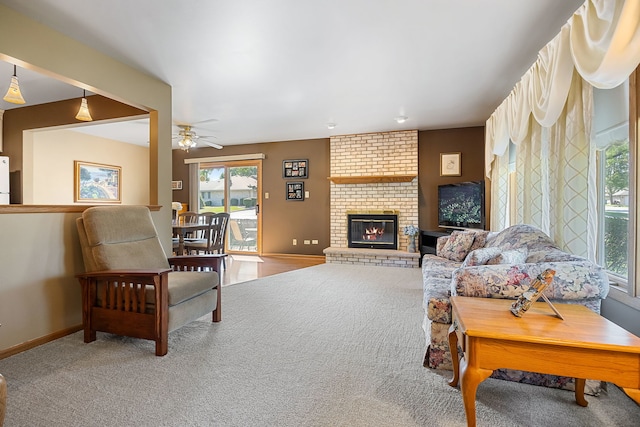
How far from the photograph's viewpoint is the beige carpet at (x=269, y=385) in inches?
57.6

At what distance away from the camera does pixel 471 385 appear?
128 cm

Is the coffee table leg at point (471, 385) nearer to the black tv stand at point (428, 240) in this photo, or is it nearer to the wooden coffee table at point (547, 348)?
the wooden coffee table at point (547, 348)

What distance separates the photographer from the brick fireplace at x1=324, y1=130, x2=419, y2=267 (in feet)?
18.3

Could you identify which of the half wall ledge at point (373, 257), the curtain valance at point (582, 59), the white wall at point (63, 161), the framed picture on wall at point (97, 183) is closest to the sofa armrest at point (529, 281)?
the curtain valance at point (582, 59)

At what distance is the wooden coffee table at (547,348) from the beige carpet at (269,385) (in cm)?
40

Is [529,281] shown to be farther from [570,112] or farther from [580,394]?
[570,112]

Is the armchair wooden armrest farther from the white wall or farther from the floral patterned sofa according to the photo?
the white wall

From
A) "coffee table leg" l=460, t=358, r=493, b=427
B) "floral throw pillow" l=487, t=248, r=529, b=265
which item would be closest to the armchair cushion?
"coffee table leg" l=460, t=358, r=493, b=427

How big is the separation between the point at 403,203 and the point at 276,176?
2.71 metres

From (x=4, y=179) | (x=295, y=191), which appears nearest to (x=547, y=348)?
(x=295, y=191)

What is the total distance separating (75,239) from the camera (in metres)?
2.56

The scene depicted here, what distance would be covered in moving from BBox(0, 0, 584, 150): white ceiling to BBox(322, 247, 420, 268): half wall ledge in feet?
7.81

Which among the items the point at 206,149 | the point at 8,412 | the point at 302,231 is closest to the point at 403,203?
the point at 302,231

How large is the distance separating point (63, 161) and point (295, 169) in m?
4.28
